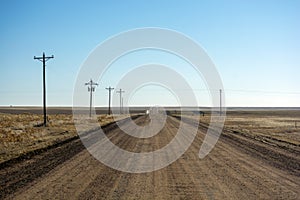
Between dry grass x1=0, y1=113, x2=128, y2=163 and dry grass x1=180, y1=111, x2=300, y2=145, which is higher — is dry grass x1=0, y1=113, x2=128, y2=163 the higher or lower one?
the higher one

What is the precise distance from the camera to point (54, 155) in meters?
14.1

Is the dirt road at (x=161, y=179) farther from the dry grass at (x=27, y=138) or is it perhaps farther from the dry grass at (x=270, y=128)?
the dry grass at (x=270, y=128)

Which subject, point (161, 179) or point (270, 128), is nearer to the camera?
point (161, 179)

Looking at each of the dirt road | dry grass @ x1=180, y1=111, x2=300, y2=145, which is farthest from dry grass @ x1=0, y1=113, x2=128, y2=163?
dry grass @ x1=180, y1=111, x2=300, y2=145

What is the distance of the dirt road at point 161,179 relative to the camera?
25.4ft

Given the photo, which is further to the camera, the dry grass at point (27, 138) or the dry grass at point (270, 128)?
the dry grass at point (270, 128)

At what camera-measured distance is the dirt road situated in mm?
7738

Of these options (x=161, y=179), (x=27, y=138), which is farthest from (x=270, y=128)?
(x=161, y=179)

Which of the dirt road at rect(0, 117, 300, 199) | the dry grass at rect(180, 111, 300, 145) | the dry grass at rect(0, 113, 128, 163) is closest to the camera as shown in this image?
the dirt road at rect(0, 117, 300, 199)

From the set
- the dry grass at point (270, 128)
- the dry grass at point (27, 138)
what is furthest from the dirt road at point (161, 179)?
the dry grass at point (270, 128)

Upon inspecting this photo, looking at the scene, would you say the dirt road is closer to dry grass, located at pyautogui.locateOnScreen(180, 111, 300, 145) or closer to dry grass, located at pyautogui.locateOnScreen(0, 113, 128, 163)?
dry grass, located at pyautogui.locateOnScreen(0, 113, 128, 163)

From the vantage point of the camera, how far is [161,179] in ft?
30.8

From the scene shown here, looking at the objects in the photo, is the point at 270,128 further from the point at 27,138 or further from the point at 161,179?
the point at 161,179

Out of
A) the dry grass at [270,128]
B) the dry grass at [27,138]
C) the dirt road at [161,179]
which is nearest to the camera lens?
the dirt road at [161,179]
